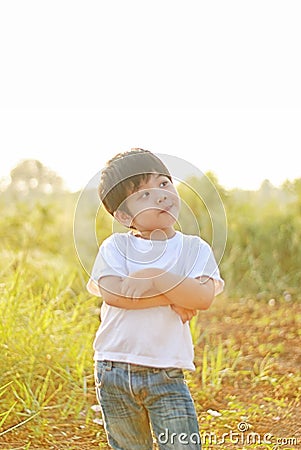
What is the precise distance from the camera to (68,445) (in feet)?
10.1

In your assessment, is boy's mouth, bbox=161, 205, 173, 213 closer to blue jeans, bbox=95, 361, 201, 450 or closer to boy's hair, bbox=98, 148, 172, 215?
boy's hair, bbox=98, 148, 172, 215

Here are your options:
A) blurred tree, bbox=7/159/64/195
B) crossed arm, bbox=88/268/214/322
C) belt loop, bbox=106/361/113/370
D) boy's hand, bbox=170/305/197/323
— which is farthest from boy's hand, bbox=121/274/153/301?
blurred tree, bbox=7/159/64/195

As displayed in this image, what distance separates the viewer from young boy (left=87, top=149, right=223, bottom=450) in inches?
88.7

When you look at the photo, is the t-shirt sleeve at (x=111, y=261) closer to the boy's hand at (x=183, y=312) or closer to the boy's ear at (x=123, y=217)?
the boy's ear at (x=123, y=217)

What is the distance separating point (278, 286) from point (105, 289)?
436 cm

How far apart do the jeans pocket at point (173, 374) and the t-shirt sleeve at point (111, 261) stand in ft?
0.98

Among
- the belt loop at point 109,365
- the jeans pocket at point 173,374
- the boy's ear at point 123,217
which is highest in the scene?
the boy's ear at point 123,217

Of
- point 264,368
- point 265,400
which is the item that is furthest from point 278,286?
point 265,400

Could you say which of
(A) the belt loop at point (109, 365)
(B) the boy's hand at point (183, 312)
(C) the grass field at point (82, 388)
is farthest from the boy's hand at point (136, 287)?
(C) the grass field at point (82, 388)

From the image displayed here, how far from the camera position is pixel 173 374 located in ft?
7.51

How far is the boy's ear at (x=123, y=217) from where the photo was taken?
2355mm

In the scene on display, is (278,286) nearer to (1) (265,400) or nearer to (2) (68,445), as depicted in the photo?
(1) (265,400)

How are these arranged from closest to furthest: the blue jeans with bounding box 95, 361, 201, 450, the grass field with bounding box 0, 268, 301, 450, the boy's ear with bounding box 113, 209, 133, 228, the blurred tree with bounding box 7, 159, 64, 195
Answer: the blue jeans with bounding box 95, 361, 201, 450, the boy's ear with bounding box 113, 209, 133, 228, the grass field with bounding box 0, 268, 301, 450, the blurred tree with bounding box 7, 159, 64, 195

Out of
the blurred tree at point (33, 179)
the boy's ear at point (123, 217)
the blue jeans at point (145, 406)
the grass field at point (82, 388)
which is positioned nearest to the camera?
the blue jeans at point (145, 406)
